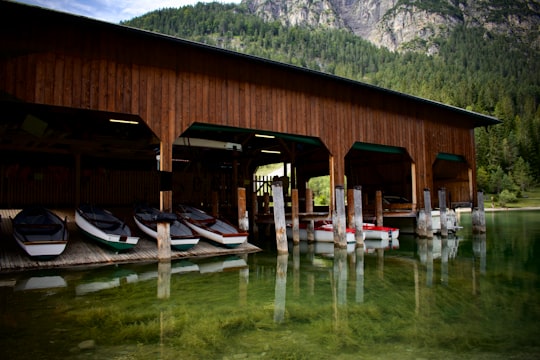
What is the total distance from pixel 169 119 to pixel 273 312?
742cm

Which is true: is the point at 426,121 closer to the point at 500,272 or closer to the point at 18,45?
the point at 500,272

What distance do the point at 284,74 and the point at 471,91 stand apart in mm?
92744

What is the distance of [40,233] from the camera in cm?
1166

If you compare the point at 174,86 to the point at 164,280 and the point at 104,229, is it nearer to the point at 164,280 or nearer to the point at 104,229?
the point at 104,229

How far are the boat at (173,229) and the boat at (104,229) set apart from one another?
0.72 m

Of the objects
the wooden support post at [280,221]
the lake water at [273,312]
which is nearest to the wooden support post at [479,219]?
the lake water at [273,312]

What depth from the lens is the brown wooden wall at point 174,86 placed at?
424 inches

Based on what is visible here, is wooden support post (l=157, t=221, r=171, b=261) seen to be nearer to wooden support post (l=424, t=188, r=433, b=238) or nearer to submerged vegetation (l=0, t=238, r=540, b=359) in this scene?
submerged vegetation (l=0, t=238, r=540, b=359)

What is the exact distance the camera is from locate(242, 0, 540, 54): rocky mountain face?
15800 centimetres

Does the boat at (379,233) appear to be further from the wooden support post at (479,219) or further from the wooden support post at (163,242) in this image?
the wooden support post at (163,242)

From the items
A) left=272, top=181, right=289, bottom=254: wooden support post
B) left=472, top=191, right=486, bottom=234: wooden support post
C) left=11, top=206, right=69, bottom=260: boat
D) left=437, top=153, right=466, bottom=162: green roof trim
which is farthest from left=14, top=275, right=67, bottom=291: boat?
left=472, top=191, right=486, bottom=234: wooden support post

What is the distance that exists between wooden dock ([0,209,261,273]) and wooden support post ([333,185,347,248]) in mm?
3318

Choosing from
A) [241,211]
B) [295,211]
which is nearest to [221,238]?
[241,211]

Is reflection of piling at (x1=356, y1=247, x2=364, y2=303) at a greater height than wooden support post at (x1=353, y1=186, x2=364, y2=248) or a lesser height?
Answer: lesser
